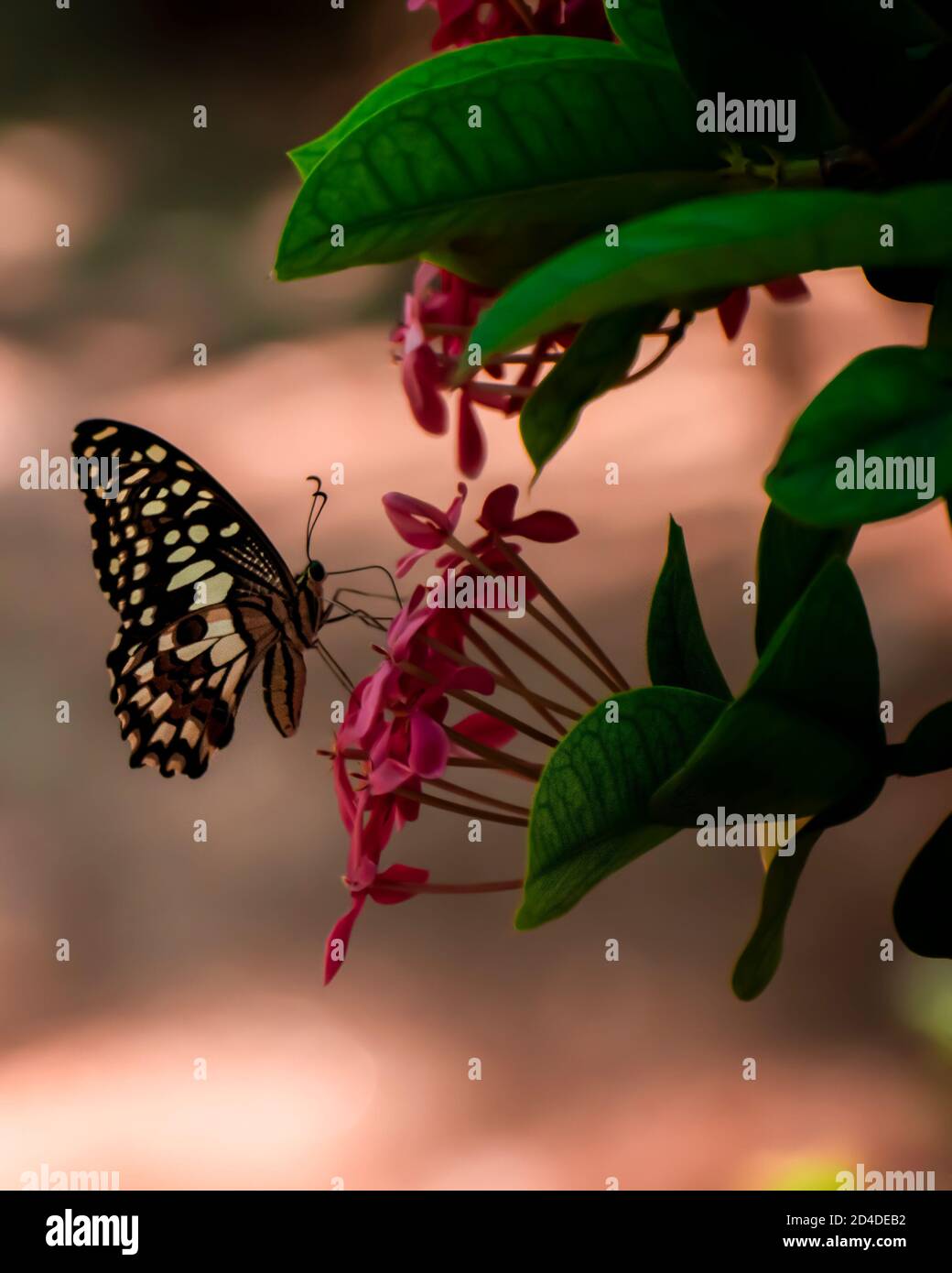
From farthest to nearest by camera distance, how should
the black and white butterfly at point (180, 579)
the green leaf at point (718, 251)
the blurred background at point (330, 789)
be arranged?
1. the blurred background at point (330, 789)
2. the black and white butterfly at point (180, 579)
3. the green leaf at point (718, 251)

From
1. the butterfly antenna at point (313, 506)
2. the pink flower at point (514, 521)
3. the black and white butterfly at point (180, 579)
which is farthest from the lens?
the black and white butterfly at point (180, 579)

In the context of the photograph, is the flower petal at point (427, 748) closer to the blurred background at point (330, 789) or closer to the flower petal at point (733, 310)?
the flower petal at point (733, 310)

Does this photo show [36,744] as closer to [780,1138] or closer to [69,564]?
[69,564]

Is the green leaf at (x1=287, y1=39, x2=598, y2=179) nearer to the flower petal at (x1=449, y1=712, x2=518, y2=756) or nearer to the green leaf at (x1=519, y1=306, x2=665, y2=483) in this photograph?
the green leaf at (x1=519, y1=306, x2=665, y2=483)

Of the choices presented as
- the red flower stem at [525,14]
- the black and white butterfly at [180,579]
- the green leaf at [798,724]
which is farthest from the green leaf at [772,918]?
the black and white butterfly at [180,579]

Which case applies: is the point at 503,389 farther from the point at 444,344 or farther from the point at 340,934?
the point at 340,934

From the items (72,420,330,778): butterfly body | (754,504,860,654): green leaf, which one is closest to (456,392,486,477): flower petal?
(754,504,860,654): green leaf

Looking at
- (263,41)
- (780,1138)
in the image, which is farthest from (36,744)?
(263,41)
